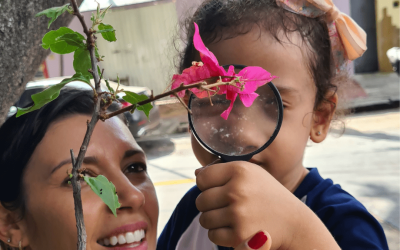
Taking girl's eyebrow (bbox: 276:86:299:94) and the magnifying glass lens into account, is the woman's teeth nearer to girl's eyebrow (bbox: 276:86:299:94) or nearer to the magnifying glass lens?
the magnifying glass lens

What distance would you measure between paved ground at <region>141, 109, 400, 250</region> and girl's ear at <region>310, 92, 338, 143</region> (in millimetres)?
1836

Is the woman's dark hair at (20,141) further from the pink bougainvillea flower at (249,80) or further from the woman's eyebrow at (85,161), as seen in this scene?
the pink bougainvillea flower at (249,80)

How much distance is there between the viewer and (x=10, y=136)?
1506 millimetres

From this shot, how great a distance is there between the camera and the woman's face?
4.40 feet

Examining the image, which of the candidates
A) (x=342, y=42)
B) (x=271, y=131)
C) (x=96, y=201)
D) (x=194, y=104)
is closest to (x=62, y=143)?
(x=96, y=201)

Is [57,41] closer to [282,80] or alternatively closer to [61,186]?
[61,186]

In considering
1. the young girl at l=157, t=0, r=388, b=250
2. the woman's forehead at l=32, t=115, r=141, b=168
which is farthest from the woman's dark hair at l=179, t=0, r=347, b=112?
the woman's forehead at l=32, t=115, r=141, b=168

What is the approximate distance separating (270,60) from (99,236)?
858 mm

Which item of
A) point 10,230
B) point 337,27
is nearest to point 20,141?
point 10,230

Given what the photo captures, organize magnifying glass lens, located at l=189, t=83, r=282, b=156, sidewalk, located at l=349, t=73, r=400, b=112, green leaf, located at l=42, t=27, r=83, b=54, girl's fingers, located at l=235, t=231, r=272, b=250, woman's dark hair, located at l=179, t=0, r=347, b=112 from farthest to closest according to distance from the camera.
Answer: sidewalk, located at l=349, t=73, r=400, b=112 → woman's dark hair, located at l=179, t=0, r=347, b=112 → magnifying glass lens, located at l=189, t=83, r=282, b=156 → girl's fingers, located at l=235, t=231, r=272, b=250 → green leaf, located at l=42, t=27, r=83, b=54

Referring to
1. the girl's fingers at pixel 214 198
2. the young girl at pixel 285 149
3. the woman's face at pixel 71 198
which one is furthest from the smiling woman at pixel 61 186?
the girl's fingers at pixel 214 198

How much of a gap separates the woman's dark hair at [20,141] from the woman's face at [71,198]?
29 millimetres

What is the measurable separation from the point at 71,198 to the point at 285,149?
0.78 meters

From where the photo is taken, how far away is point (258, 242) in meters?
1.00
